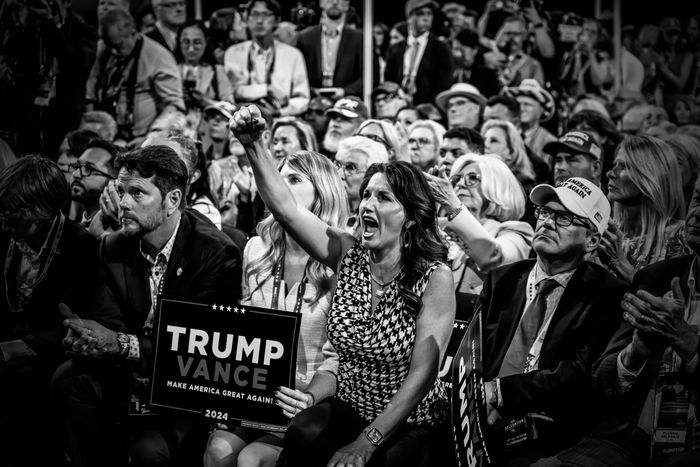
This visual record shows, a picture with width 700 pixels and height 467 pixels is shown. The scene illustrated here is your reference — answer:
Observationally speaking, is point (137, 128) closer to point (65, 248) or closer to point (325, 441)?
point (65, 248)

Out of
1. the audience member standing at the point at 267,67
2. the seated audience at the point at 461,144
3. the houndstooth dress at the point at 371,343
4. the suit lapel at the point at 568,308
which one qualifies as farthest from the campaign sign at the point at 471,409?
the audience member standing at the point at 267,67

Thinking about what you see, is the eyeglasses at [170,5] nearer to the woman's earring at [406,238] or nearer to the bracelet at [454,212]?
the bracelet at [454,212]

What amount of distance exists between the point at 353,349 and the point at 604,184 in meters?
3.49

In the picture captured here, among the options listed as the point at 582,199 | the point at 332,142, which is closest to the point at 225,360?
the point at 582,199

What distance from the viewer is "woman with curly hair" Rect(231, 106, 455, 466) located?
309 cm

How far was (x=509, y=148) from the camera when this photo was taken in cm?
615

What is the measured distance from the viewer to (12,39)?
6.21 m

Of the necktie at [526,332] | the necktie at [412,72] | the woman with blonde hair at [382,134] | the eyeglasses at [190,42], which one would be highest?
the eyeglasses at [190,42]

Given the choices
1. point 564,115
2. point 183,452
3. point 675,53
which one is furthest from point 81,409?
point 675,53

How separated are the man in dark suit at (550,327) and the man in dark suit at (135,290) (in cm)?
135

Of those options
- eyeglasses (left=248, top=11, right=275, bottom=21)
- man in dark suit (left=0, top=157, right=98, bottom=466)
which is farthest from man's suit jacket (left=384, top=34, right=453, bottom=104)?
man in dark suit (left=0, top=157, right=98, bottom=466)

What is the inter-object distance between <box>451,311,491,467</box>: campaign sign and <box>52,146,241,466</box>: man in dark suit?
4.49ft

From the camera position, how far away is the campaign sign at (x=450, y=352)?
3562 millimetres

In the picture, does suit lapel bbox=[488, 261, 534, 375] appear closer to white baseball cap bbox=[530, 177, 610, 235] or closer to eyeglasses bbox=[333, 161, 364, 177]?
white baseball cap bbox=[530, 177, 610, 235]
